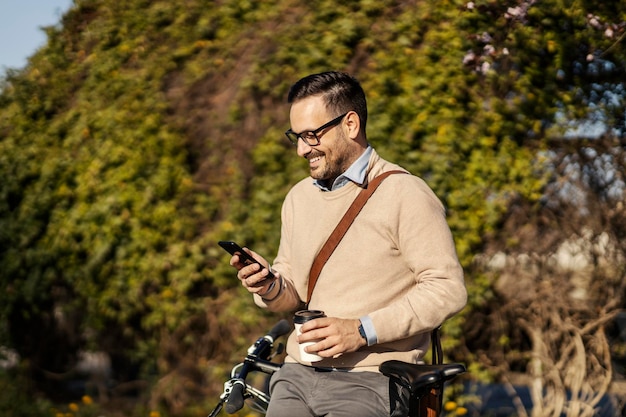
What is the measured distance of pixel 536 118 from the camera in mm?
5902

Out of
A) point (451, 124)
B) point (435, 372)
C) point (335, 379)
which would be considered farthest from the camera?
point (451, 124)

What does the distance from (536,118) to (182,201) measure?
8.00 ft

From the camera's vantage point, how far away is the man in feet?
10.00

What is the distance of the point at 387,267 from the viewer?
3.21 m

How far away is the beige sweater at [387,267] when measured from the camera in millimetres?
3051

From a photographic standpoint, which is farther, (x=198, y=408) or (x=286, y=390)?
(x=198, y=408)

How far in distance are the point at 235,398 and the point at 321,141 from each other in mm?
1011

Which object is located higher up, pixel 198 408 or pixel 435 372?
pixel 435 372

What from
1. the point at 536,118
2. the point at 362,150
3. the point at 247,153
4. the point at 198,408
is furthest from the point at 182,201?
the point at 362,150

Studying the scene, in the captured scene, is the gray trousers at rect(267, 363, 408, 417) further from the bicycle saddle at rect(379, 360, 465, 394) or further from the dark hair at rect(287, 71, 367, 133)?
the dark hair at rect(287, 71, 367, 133)

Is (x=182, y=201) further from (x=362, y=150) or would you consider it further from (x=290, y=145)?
(x=362, y=150)

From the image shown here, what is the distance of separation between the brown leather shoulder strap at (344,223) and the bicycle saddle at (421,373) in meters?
0.50

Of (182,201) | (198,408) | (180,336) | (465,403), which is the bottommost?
(465,403)

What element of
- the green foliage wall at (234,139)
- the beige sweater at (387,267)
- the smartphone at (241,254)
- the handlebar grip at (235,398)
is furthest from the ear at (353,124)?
the green foliage wall at (234,139)
